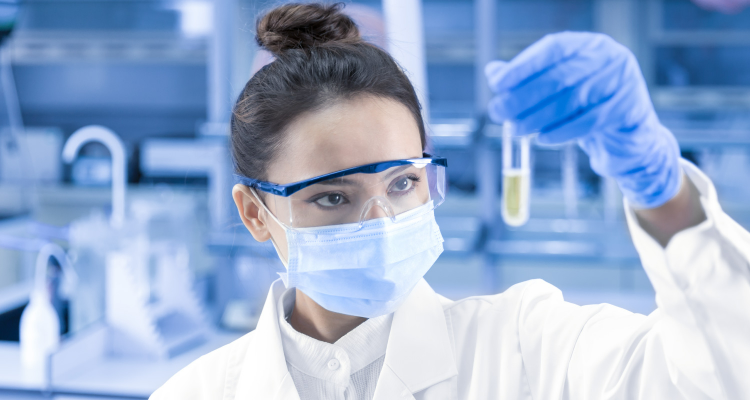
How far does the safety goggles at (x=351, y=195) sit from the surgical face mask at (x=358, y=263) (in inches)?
0.6

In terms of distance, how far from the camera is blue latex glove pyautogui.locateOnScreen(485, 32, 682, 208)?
0.85 m

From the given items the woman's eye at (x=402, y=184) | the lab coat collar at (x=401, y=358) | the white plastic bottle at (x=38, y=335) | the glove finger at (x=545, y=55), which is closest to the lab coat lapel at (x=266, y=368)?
the lab coat collar at (x=401, y=358)

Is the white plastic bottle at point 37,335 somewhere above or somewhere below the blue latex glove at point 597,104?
below

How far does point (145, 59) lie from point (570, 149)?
9.38 feet

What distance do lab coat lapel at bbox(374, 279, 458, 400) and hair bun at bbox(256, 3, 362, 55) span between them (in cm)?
52

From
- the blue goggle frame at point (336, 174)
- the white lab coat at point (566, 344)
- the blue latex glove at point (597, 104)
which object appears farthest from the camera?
the blue goggle frame at point (336, 174)

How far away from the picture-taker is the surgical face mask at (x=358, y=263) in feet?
3.37

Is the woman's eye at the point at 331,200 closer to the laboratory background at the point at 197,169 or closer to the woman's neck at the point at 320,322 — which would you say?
the woman's neck at the point at 320,322

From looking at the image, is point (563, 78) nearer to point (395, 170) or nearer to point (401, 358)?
point (395, 170)

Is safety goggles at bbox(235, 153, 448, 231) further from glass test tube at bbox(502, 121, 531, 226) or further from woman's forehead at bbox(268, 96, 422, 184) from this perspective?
glass test tube at bbox(502, 121, 531, 226)

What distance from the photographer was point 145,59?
4.09 metres

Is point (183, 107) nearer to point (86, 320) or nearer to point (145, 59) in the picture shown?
point (145, 59)

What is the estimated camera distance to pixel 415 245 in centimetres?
107

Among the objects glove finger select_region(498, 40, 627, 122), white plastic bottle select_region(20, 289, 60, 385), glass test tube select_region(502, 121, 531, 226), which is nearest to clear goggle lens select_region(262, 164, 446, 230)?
glove finger select_region(498, 40, 627, 122)
